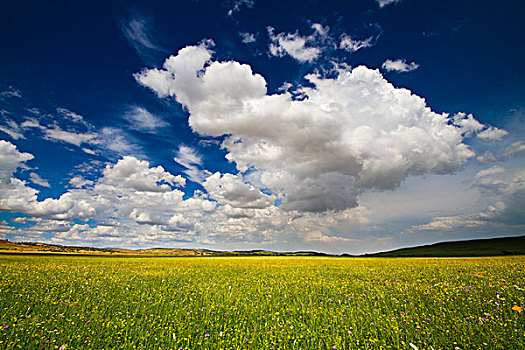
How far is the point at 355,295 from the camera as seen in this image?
10031mm

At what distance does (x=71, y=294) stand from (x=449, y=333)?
42.1 feet

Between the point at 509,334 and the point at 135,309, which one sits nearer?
the point at 509,334

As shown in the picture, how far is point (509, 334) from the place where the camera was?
5859 millimetres

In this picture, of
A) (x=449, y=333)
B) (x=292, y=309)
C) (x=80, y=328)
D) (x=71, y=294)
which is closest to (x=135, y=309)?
(x=80, y=328)

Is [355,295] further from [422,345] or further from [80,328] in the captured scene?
[80,328]

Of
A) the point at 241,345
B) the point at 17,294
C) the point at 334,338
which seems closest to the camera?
the point at 241,345

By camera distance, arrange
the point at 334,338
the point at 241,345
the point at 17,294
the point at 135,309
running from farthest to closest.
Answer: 1. the point at 17,294
2. the point at 135,309
3. the point at 334,338
4. the point at 241,345

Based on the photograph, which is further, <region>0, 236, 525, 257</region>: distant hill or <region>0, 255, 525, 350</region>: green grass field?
<region>0, 236, 525, 257</region>: distant hill

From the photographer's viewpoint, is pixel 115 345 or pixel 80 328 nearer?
pixel 115 345

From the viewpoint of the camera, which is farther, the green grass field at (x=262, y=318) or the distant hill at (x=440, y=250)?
the distant hill at (x=440, y=250)

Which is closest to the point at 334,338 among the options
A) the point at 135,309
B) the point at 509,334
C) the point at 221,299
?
the point at 509,334

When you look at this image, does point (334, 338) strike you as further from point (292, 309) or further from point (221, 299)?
point (221, 299)

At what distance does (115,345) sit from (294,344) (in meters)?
4.12

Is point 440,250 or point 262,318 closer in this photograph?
point 262,318
